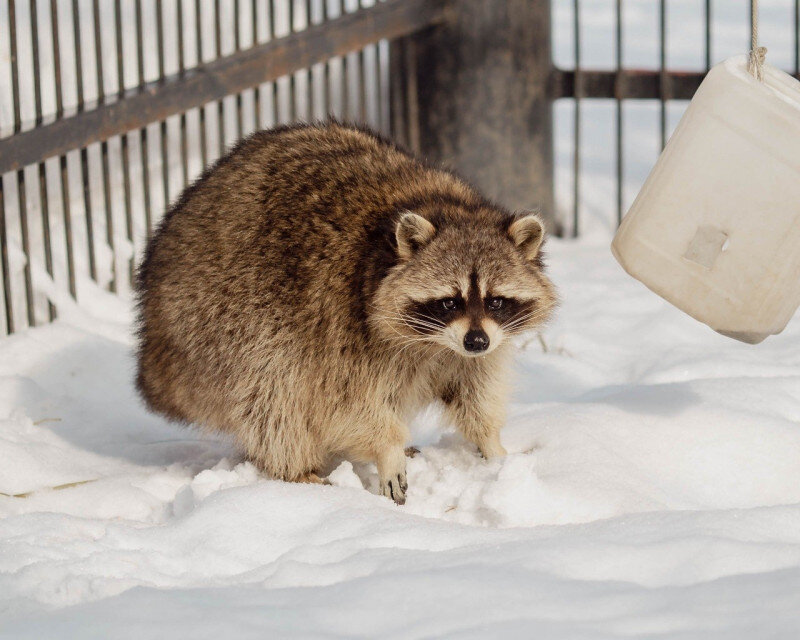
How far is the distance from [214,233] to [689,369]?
2.03 metres

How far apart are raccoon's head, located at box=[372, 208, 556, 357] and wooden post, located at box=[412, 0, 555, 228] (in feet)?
9.27

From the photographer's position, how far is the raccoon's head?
3.67m

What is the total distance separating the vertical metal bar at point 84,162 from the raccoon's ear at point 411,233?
87.0 inches

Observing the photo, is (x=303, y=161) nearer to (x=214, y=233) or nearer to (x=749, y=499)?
(x=214, y=233)

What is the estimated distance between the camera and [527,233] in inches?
151

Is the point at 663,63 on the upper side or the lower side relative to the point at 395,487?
upper

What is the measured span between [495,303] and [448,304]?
5.7 inches

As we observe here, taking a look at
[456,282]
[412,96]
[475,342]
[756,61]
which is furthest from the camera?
[412,96]

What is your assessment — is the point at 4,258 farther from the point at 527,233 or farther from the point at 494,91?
the point at 494,91

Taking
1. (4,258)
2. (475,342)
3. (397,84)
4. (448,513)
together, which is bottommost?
(448,513)

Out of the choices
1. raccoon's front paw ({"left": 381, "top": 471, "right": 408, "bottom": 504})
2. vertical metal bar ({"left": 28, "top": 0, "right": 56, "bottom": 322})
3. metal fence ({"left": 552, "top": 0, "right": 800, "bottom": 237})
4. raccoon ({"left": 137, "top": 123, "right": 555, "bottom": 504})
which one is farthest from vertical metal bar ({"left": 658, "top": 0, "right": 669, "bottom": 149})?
raccoon's front paw ({"left": 381, "top": 471, "right": 408, "bottom": 504})

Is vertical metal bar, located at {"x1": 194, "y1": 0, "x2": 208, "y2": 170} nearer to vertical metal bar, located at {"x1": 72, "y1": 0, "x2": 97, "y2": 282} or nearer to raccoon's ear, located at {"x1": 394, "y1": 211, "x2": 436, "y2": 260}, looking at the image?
vertical metal bar, located at {"x1": 72, "y1": 0, "x2": 97, "y2": 282}

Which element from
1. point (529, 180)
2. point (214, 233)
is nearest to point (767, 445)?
point (214, 233)

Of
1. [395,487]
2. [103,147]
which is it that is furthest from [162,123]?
[395,487]
